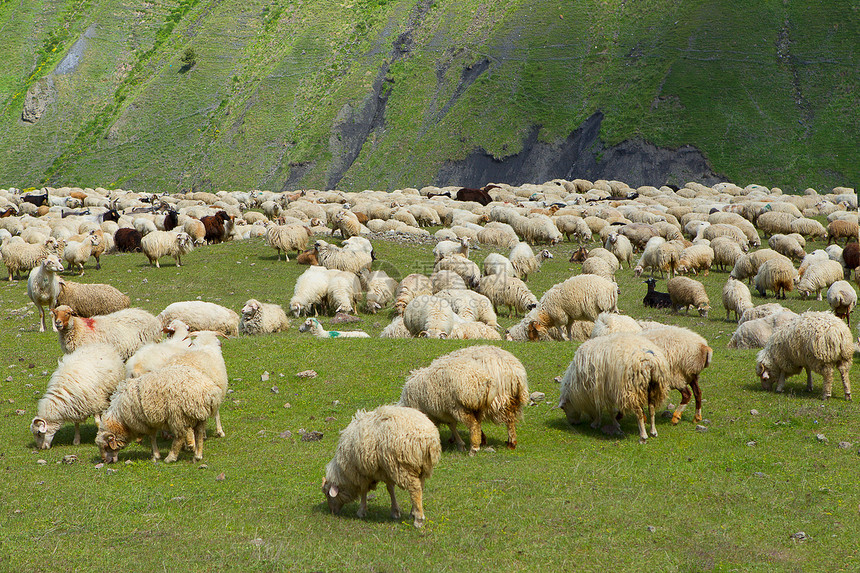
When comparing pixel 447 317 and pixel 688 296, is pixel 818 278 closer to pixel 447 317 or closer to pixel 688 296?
pixel 688 296

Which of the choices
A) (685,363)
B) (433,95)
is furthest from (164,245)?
(433,95)

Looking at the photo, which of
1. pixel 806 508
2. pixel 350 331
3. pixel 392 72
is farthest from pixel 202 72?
pixel 806 508

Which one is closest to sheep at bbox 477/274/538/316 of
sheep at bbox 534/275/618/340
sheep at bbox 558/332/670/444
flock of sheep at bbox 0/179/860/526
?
flock of sheep at bbox 0/179/860/526

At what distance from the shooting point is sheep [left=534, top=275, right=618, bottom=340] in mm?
16047

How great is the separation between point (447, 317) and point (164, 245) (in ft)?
50.4

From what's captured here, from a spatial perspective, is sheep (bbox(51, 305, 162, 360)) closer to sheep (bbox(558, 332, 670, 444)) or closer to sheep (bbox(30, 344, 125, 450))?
sheep (bbox(30, 344, 125, 450))

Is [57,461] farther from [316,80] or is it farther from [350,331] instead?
[316,80]

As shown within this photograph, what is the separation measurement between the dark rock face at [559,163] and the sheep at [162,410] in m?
58.1

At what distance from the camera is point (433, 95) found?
243 feet

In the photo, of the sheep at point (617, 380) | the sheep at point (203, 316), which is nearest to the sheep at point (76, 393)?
the sheep at point (203, 316)

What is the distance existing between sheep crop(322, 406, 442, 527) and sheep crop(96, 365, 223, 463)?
250cm

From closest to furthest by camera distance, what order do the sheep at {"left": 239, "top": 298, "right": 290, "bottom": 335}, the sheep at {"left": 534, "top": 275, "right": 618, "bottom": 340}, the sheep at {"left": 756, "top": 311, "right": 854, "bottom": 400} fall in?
the sheep at {"left": 756, "top": 311, "right": 854, "bottom": 400} < the sheep at {"left": 534, "top": 275, "right": 618, "bottom": 340} < the sheep at {"left": 239, "top": 298, "right": 290, "bottom": 335}

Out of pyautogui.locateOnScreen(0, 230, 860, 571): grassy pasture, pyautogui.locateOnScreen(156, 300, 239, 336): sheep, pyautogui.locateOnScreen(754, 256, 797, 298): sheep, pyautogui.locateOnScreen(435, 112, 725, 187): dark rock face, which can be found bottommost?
pyautogui.locateOnScreen(0, 230, 860, 571): grassy pasture

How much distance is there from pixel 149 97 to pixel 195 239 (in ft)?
187
